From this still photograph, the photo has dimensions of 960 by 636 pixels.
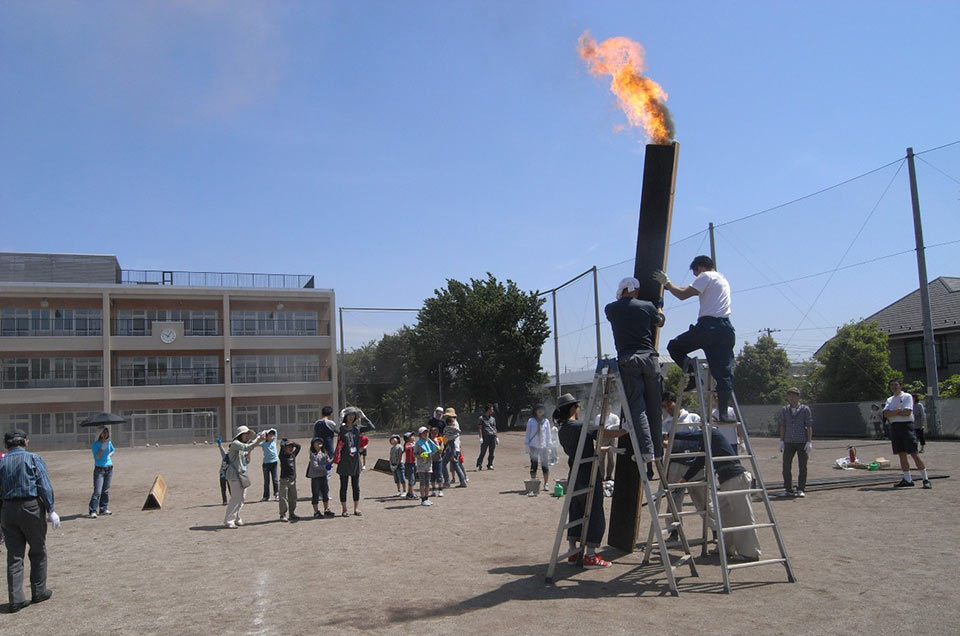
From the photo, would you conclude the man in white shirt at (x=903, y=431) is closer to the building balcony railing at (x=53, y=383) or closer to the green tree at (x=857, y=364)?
the green tree at (x=857, y=364)

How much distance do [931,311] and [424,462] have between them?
89.1 ft

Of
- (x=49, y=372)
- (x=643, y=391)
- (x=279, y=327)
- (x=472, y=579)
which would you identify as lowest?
(x=472, y=579)

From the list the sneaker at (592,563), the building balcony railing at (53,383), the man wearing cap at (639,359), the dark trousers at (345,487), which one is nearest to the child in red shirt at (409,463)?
the dark trousers at (345,487)

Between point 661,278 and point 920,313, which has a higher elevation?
point 920,313

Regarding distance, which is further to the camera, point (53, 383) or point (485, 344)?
point (485, 344)

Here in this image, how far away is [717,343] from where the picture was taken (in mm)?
6531

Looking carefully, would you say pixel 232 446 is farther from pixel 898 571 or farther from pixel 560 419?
pixel 898 571

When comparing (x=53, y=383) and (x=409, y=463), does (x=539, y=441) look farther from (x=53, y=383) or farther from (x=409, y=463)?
(x=53, y=383)

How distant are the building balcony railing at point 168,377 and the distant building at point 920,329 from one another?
1435 inches

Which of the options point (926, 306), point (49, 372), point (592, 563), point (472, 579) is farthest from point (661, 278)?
point (49, 372)

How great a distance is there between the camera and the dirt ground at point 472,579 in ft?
17.9

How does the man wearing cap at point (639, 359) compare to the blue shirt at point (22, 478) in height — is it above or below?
above

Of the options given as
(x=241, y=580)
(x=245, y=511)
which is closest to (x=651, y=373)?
(x=241, y=580)

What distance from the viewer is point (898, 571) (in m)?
6.44
